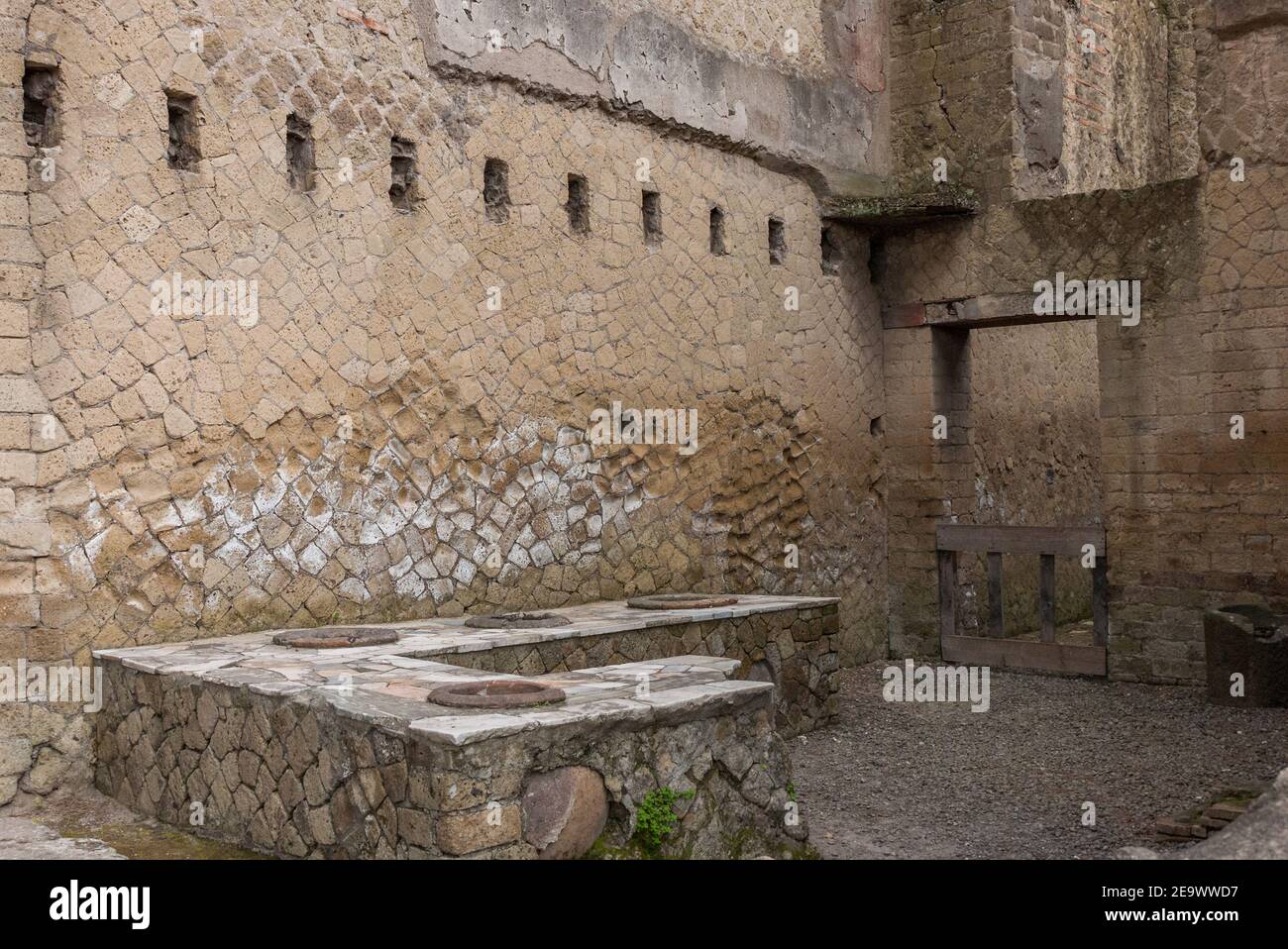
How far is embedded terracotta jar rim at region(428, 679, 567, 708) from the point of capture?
4.66 metres

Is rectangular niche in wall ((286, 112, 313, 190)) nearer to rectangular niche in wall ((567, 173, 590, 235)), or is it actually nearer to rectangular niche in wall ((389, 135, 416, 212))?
rectangular niche in wall ((389, 135, 416, 212))

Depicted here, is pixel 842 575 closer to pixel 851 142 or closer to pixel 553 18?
pixel 851 142

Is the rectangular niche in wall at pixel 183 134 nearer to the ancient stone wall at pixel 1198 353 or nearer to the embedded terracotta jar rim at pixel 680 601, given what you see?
the embedded terracotta jar rim at pixel 680 601

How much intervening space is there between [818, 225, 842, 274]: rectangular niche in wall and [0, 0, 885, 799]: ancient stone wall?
0.67 m

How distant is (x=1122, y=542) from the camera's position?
376 inches

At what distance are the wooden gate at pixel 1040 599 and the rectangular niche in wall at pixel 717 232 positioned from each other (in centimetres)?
279

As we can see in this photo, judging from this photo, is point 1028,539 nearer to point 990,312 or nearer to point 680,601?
point 990,312

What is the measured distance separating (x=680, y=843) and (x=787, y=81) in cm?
684

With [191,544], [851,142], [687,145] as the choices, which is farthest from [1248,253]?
[191,544]

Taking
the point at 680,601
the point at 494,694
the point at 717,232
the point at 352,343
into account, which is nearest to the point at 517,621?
the point at 680,601

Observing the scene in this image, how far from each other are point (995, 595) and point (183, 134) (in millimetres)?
6414

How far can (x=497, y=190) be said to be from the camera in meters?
7.94

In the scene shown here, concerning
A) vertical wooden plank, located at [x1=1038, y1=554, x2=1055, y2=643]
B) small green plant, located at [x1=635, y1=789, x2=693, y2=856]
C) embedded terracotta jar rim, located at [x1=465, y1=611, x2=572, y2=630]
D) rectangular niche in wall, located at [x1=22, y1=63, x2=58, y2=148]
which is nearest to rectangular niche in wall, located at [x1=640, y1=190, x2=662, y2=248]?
embedded terracotta jar rim, located at [x1=465, y1=611, x2=572, y2=630]

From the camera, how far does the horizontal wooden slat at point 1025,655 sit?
9.64 meters
